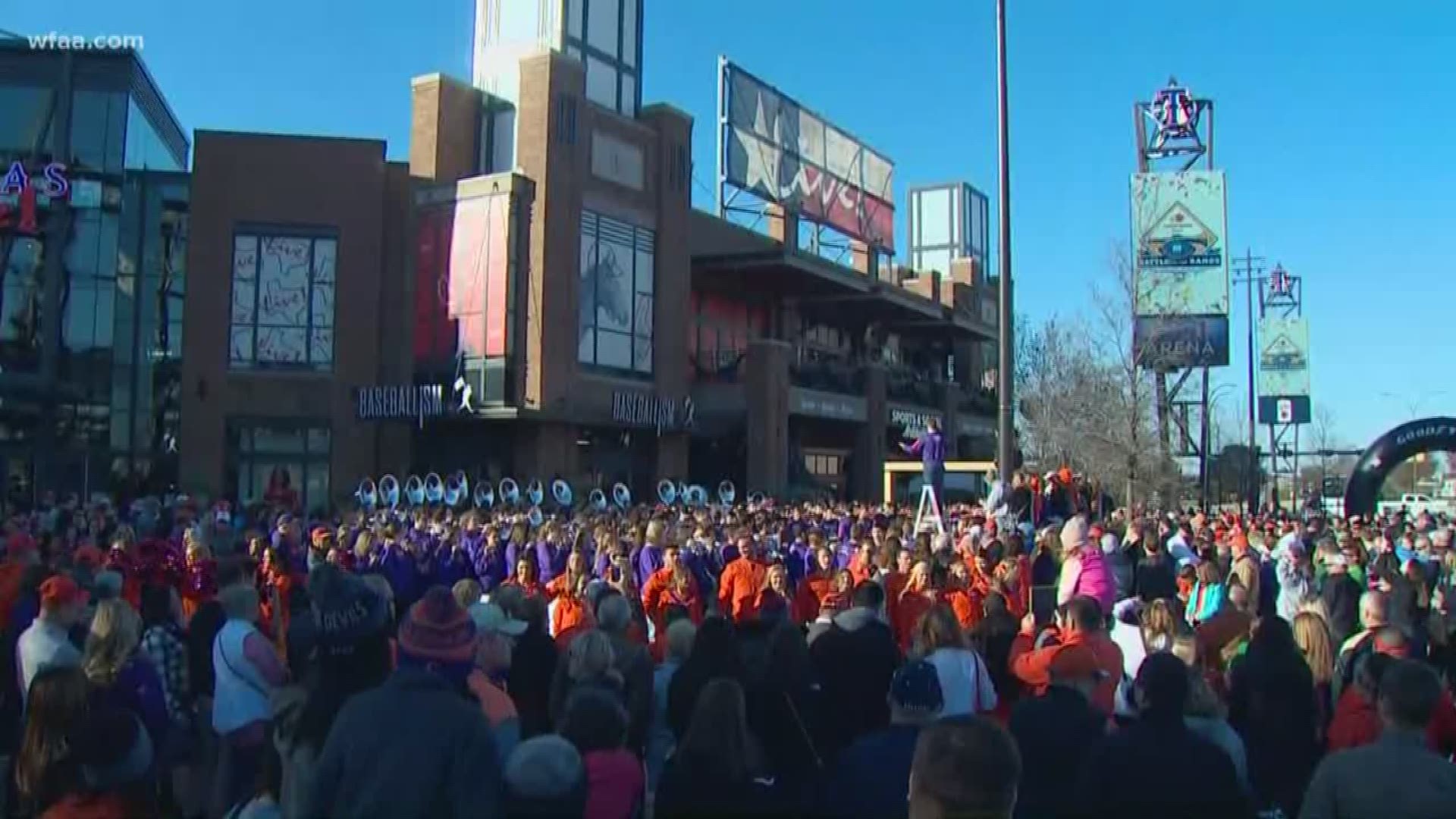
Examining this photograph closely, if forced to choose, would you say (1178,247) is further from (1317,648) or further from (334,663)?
(334,663)

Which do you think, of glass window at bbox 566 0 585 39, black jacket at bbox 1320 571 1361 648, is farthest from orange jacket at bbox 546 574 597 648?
glass window at bbox 566 0 585 39

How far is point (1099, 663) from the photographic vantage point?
5.75 m

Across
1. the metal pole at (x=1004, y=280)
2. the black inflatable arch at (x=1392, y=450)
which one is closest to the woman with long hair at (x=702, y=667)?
the metal pole at (x=1004, y=280)

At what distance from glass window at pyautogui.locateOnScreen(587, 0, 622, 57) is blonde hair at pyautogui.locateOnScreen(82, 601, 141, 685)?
2931 centimetres

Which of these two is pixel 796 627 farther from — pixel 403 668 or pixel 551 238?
pixel 551 238

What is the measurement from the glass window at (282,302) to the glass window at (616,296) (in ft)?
21.4

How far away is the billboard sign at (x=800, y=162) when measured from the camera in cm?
4003

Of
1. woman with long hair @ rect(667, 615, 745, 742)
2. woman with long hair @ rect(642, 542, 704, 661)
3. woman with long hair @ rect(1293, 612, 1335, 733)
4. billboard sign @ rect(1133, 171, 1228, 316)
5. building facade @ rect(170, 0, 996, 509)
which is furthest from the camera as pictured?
building facade @ rect(170, 0, 996, 509)

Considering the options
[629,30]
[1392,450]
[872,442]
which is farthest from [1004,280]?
[872,442]

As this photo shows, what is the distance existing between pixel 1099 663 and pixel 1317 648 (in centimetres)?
196

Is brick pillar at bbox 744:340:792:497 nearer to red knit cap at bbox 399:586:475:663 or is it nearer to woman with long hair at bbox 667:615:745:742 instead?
woman with long hair at bbox 667:615:745:742

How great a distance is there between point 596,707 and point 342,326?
93.9 ft

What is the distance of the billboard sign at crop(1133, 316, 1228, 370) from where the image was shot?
87.7 ft

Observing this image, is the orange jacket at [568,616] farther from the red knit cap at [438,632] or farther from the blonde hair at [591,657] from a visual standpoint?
the red knit cap at [438,632]
